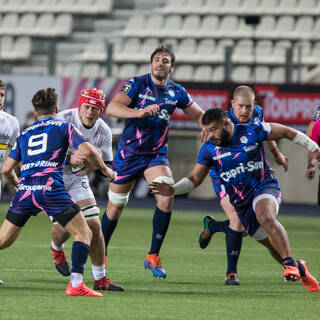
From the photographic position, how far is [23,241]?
13773 mm

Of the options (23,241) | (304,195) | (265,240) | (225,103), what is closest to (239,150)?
(265,240)

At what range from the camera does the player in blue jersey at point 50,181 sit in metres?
7.22

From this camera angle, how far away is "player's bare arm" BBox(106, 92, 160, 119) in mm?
8609

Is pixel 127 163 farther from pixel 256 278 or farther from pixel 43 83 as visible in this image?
pixel 43 83

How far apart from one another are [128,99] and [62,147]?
2202 mm

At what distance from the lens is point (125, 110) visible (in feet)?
29.8

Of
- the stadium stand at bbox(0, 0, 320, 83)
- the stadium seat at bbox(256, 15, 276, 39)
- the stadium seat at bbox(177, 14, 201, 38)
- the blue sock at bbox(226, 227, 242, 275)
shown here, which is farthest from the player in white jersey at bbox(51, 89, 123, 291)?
the stadium seat at bbox(177, 14, 201, 38)

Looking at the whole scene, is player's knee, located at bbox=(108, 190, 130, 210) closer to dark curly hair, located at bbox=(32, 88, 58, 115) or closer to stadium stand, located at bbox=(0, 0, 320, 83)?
dark curly hair, located at bbox=(32, 88, 58, 115)

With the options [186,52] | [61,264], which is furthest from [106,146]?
[186,52]

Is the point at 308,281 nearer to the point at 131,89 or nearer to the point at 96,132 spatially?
the point at 96,132

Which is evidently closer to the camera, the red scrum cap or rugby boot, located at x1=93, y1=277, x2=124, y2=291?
rugby boot, located at x1=93, y1=277, x2=124, y2=291

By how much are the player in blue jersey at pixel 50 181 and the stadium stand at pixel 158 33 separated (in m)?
17.5

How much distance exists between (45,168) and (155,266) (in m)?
2.25

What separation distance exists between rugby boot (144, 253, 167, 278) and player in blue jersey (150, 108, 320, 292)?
1.09 metres
